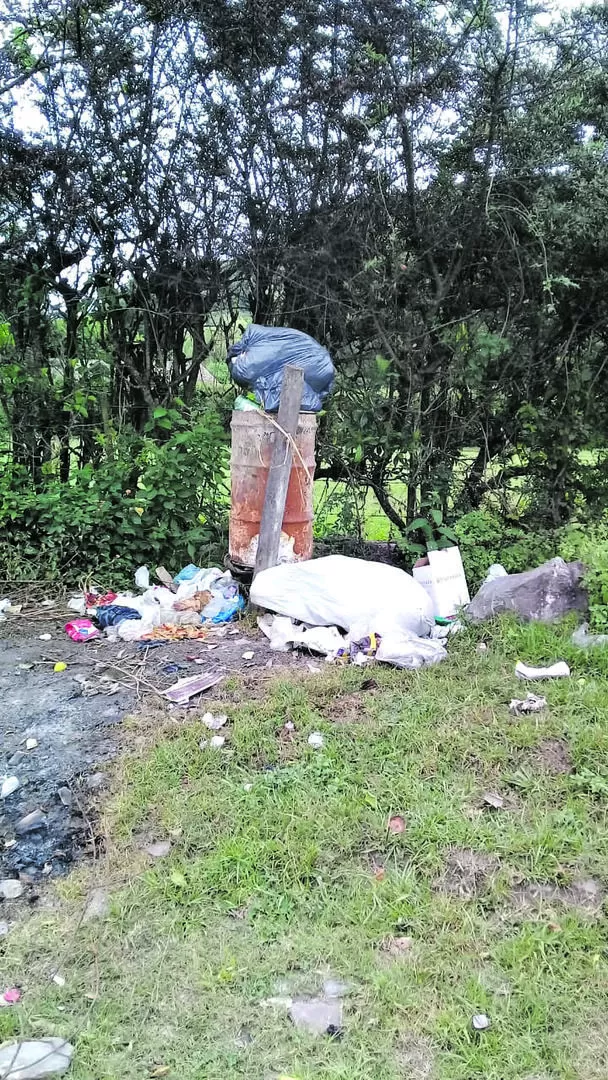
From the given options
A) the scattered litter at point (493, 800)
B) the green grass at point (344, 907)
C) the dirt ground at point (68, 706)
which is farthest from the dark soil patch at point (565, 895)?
the dirt ground at point (68, 706)

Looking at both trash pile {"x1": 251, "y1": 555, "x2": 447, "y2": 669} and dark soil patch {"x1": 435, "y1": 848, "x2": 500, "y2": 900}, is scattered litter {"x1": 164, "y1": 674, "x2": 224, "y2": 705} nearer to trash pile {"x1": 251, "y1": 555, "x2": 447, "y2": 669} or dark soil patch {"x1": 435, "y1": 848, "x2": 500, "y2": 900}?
trash pile {"x1": 251, "y1": 555, "x2": 447, "y2": 669}

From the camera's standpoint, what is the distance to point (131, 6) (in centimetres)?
470

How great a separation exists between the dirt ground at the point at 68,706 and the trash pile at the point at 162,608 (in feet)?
0.31

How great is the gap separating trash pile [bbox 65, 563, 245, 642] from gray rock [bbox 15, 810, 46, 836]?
4.66ft

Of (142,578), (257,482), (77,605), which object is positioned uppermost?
(257,482)

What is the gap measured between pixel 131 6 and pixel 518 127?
267 centimetres

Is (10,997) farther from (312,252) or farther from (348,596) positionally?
(312,252)

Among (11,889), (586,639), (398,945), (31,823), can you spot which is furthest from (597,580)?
(11,889)

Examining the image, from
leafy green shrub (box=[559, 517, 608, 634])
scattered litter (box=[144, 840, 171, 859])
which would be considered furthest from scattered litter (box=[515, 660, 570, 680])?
scattered litter (box=[144, 840, 171, 859])

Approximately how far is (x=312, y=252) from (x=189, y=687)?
3208 millimetres

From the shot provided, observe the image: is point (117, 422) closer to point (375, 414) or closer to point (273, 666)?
point (375, 414)

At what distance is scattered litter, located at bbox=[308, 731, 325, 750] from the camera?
297 centimetres

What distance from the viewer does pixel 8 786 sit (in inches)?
111

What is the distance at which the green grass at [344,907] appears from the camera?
6.16 ft
